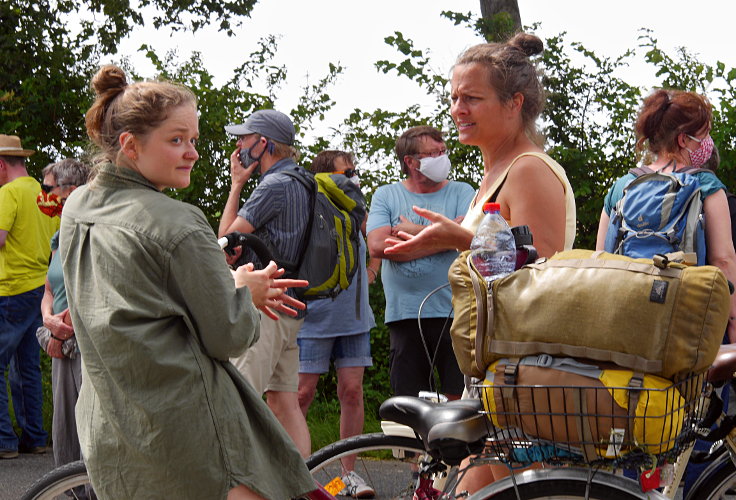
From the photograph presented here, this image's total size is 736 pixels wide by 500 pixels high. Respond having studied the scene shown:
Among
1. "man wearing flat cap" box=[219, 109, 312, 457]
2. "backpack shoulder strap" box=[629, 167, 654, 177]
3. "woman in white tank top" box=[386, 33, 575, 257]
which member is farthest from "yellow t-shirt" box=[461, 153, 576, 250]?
"man wearing flat cap" box=[219, 109, 312, 457]

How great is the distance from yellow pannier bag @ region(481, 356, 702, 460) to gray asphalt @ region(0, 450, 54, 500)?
445 centimetres

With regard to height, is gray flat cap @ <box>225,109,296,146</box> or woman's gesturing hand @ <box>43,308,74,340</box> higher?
gray flat cap @ <box>225,109,296,146</box>

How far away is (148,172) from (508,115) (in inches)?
48.9

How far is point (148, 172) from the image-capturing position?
2840 mm

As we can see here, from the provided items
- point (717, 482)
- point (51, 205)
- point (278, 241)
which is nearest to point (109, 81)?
point (278, 241)

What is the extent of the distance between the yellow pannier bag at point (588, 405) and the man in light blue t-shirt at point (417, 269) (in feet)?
9.22

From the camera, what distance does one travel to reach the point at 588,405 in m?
2.43

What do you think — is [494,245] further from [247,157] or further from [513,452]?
[247,157]

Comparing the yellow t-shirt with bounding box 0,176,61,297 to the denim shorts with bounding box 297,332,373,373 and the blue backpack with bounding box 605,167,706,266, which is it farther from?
the blue backpack with bounding box 605,167,706,266

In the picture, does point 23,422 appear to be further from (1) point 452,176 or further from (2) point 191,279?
(2) point 191,279

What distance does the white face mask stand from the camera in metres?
6.09

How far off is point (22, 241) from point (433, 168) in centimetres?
323

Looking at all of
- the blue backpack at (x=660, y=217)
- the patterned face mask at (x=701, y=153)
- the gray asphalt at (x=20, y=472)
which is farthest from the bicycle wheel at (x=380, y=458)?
the gray asphalt at (x=20, y=472)

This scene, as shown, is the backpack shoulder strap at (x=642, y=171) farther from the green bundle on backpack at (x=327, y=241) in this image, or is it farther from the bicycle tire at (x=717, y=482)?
the green bundle on backpack at (x=327, y=241)
